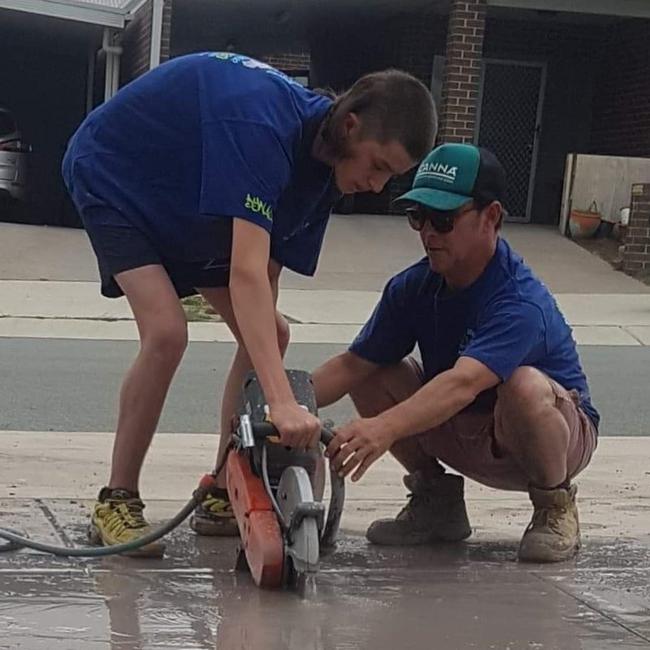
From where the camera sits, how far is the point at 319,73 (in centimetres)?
1914

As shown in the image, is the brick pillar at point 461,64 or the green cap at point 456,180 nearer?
the green cap at point 456,180

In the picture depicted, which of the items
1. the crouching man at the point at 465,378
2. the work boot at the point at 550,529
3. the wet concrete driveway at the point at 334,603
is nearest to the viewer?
the wet concrete driveway at the point at 334,603

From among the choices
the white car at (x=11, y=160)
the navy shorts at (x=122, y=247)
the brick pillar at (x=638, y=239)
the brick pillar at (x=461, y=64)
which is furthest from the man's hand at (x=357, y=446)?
the white car at (x=11, y=160)

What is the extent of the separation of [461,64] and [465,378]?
41.5 ft

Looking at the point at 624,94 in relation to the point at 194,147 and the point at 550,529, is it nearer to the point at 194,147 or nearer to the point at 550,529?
the point at 550,529

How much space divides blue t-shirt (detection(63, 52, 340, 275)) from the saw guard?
2.18 feet

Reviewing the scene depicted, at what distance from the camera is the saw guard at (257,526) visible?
3.18m

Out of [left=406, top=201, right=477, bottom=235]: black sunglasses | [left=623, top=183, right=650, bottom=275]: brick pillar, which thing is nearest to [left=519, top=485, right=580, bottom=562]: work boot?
[left=406, top=201, right=477, bottom=235]: black sunglasses

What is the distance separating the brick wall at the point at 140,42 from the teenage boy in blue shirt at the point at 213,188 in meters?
12.2

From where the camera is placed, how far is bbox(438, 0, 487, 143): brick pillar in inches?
613

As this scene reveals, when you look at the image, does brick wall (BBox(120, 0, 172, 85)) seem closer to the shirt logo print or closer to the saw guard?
the shirt logo print

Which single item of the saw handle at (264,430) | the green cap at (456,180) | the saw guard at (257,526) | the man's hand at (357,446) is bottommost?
the saw guard at (257,526)

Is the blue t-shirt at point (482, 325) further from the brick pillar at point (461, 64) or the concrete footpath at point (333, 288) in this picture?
the brick pillar at point (461, 64)

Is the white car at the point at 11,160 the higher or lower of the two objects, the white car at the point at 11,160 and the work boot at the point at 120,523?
the higher
